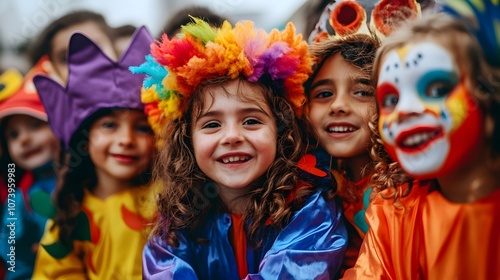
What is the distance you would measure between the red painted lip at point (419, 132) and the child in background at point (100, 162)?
85 cm

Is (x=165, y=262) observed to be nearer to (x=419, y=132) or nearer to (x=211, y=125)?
(x=211, y=125)

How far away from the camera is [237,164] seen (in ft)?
4.57

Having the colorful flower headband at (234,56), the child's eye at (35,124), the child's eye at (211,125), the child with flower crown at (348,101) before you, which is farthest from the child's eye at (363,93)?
the child's eye at (35,124)

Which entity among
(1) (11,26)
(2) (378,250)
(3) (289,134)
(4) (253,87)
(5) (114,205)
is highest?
(1) (11,26)

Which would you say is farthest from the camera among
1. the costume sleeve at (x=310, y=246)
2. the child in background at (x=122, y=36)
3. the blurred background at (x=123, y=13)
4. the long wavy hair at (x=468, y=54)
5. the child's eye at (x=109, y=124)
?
the child in background at (x=122, y=36)

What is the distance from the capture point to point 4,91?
1.97 m

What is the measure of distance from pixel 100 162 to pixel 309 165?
0.67 metres

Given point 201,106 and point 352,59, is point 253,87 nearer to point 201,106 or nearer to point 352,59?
point 201,106

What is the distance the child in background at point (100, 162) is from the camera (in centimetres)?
165

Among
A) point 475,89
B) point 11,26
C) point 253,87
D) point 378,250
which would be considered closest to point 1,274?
A: point 11,26

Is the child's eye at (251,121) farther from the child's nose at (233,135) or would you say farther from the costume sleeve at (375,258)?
the costume sleeve at (375,258)

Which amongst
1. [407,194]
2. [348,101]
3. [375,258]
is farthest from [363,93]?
[375,258]

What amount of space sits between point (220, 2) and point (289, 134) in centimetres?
45

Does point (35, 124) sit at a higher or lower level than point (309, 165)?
higher
